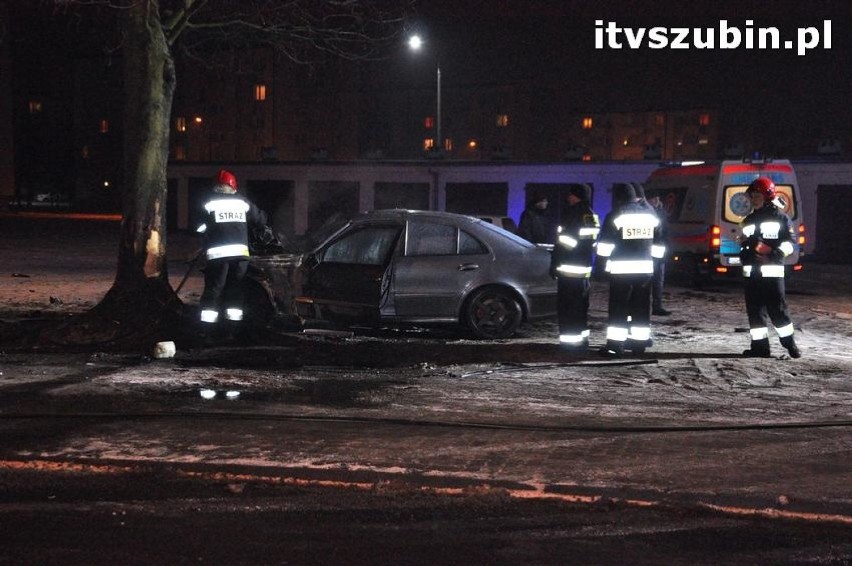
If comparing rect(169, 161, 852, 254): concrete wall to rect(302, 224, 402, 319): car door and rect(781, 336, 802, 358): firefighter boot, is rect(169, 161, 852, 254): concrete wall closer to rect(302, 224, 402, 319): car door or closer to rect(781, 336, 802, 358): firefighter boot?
rect(781, 336, 802, 358): firefighter boot

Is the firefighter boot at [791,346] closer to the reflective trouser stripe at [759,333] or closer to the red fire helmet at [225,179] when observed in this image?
the reflective trouser stripe at [759,333]

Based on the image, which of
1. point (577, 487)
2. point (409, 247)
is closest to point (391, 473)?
point (577, 487)

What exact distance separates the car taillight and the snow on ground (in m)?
4.39


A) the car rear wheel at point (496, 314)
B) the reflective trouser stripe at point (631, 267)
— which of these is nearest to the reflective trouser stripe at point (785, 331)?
the reflective trouser stripe at point (631, 267)

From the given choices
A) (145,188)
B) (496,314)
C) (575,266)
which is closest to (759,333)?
(575,266)

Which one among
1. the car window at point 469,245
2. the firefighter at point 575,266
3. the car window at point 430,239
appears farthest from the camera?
the car window at point 469,245

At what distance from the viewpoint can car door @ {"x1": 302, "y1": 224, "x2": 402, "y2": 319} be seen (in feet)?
36.9

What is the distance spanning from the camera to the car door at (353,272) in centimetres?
1124

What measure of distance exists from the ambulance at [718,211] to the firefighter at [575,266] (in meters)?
7.34

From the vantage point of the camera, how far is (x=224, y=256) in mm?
11062

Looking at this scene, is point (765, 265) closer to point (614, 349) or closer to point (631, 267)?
point (631, 267)

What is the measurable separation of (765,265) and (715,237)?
812cm

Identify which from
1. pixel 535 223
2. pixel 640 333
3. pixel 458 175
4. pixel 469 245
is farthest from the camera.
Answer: pixel 458 175

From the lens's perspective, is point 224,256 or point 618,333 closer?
point 618,333
